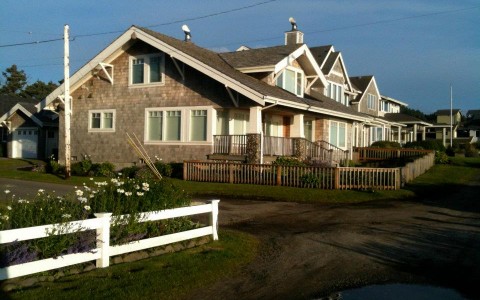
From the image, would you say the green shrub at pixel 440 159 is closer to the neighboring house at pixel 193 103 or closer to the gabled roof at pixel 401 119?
the neighboring house at pixel 193 103

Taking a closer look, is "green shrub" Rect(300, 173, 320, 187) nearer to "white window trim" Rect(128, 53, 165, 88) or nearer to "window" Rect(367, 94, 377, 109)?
"white window trim" Rect(128, 53, 165, 88)

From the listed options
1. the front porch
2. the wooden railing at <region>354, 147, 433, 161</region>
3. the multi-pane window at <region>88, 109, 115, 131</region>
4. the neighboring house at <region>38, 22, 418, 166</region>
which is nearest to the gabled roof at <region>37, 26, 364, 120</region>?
the neighboring house at <region>38, 22, 418, 166</region>

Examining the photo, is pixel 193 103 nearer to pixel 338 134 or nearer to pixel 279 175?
pixel 279 175

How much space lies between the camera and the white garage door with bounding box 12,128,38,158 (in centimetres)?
3947

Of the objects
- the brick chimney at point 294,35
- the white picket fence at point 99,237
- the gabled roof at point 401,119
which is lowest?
the white picket fence at point 99,237

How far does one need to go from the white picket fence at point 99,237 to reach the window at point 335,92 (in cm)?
A: 3037

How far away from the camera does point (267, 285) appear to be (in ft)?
25.1

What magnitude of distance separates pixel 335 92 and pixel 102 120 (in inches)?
768

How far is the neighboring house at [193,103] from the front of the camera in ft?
82.0

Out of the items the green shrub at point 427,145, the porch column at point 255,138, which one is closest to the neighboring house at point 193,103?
the porch column at point 255,138

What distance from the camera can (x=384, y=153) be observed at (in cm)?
3672

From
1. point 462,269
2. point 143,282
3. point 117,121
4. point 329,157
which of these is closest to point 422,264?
point 462,269

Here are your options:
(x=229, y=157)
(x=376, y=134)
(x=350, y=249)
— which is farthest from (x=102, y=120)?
(x=376, y=134)

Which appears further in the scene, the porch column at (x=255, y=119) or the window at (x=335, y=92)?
the window at (x=335, y=92)
